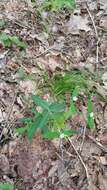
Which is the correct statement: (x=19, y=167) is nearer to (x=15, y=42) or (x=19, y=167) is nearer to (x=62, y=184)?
(x=62, y=184)

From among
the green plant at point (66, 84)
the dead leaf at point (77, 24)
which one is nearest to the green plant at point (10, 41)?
the green plant at point (66, 84)

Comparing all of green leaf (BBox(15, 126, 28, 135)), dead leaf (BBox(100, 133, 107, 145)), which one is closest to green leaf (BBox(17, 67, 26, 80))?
green leaf (BBox(15, 126, 28, 135))

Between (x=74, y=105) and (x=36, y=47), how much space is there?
2.47 ft

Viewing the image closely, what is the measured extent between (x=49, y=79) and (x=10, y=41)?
1.73 ft

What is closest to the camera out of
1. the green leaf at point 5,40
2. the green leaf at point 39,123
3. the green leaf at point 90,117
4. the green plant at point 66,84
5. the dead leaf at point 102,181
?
the green leaf at point 39,123

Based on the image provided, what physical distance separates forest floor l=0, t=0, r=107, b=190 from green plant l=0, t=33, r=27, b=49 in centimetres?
3

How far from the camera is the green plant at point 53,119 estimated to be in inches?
99.2

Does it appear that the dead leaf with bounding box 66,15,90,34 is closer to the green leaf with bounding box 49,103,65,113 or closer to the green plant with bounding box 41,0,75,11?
the green plant with bounding box 41,0,75,11

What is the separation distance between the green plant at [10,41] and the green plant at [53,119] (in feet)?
2.35

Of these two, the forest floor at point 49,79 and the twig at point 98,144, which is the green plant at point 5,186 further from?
the twig at point 98,144

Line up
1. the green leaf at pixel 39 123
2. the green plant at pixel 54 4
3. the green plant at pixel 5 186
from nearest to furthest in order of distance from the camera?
the green leaf at pixel 39 123, the green plant at pixel 5 186, the green plant at pixel 54 4

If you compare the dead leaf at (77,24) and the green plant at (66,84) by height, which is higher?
the dead leaf at (77,24)

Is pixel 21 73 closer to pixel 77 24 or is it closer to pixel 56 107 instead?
pixel 56 107

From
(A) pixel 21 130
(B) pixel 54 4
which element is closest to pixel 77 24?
(B) pixel 54 4
